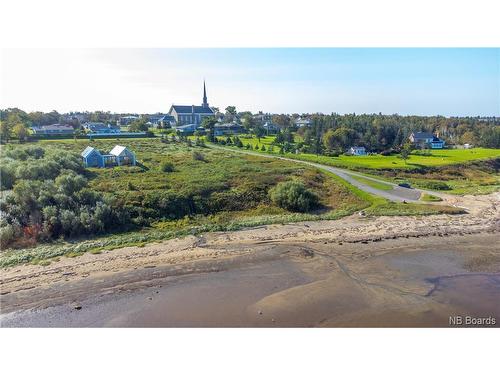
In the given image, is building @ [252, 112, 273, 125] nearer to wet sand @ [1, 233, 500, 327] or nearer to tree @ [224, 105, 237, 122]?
tree @ [224, 105, 237, 122]

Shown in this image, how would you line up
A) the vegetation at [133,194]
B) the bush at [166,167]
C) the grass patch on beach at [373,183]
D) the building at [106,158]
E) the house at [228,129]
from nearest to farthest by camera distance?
the vegetation at [133,194] → the grass patch on beach at [373,183] → the bush at [166,167] → the building at [106,158] → the house at [228,129]

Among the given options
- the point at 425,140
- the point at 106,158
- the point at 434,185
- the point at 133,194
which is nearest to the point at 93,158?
the point at 106,158

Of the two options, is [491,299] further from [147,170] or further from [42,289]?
[147,170]

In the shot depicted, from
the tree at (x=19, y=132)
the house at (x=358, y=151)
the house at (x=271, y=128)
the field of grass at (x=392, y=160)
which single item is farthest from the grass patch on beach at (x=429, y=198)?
the house at (x=271, y=128)

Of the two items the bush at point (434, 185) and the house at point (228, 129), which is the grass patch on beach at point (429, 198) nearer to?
the bush at point (434, 185)

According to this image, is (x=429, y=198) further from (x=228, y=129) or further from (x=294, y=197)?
(x=228, y=129)
